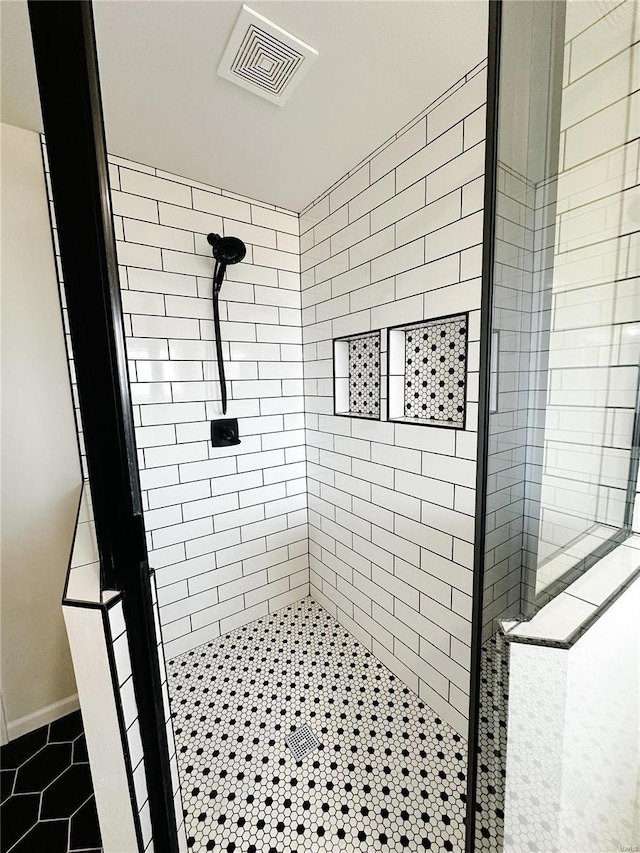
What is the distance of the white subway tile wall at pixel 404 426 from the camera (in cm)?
105

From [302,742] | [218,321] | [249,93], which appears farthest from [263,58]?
[302,742]

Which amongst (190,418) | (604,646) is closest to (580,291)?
(604,646)

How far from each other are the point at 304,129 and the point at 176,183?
0.62 m

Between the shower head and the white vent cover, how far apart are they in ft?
1.67

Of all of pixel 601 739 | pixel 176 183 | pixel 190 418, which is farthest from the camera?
pixel 190 418

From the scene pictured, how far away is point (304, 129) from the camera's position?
1.19 m

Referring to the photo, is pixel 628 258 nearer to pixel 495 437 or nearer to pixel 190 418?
pixel 495 437

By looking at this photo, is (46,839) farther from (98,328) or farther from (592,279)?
(592,279)

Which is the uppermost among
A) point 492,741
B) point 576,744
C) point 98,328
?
point 98,328

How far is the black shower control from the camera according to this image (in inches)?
63.7

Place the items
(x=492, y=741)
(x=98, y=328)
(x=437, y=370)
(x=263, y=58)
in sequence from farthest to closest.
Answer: (x=437, y=370), (x=263, y=58), (x=492, y=741), (x=98, y=328)

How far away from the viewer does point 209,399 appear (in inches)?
62.6

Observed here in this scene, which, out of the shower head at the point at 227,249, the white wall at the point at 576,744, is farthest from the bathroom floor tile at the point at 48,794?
the shower head at the point at 227,249

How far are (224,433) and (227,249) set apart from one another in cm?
84
